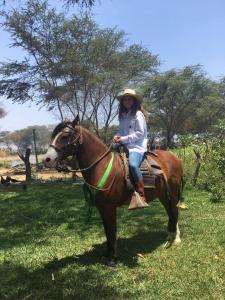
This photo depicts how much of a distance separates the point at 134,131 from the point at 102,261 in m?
1.92

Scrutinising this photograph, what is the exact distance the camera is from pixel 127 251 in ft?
23.1

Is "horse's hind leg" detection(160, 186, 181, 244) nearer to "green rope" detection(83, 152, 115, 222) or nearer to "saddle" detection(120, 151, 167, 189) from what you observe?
"saddle" detection(120, 151, 167, 189)

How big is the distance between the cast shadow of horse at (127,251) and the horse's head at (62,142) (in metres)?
1.48

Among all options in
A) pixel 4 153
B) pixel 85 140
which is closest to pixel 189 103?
pixel 4 153

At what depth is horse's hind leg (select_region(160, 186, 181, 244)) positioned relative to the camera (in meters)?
7.61

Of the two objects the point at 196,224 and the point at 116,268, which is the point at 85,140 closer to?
the point at 116,268

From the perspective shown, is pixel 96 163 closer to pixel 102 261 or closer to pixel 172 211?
pixel 102 261

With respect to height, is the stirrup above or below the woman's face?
below

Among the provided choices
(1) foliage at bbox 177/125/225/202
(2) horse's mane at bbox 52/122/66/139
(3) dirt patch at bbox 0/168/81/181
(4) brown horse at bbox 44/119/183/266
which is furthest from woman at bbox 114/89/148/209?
(3) dirt patch at bbox 0/168/81/181

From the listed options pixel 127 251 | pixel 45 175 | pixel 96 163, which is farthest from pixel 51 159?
pixel 45 175

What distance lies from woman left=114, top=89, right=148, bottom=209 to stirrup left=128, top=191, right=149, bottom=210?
1.8 inches

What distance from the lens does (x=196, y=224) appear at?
8.85 metres

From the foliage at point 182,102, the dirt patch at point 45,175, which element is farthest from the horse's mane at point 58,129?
the foliage at point 182,102

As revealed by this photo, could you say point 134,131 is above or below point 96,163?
above
